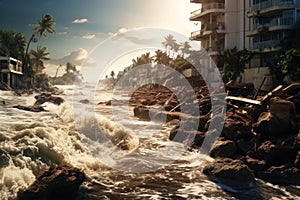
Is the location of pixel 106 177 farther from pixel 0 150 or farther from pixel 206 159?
pixel 206 159

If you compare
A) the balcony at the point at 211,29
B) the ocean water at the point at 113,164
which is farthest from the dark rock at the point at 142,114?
the balcony at the point at 211,29

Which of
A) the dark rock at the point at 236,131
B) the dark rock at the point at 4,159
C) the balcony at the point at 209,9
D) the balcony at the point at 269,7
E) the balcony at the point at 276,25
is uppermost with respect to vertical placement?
the balcony at the point at 209,9

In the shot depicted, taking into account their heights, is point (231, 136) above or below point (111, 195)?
above

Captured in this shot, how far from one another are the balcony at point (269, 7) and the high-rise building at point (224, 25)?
3.00 meters

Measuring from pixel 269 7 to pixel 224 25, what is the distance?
8.14 meters

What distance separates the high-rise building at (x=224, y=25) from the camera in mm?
43344

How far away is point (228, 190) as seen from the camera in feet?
31.2

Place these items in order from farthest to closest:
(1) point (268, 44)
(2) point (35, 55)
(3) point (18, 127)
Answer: (2) point (35, 55), (1) point (268, 44), (3) point (18, 127)

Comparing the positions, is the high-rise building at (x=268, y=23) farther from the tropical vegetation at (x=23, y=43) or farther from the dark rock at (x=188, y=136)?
the tropical vegetation at (x=23, y=43)

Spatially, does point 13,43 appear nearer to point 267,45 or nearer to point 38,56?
point 38,56

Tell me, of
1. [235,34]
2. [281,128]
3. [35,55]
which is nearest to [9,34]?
[35,55]

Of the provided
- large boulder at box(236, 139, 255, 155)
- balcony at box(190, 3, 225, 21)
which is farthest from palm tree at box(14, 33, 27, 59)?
large boulder at box(236, 139, 255, 155)

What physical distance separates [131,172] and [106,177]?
1.09 metres

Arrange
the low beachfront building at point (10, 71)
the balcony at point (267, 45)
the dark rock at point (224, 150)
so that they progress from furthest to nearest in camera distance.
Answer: the low beachfront building at point (10, 71) → the balcony at point (267, 45) → the dark rock at point (224, 150)
